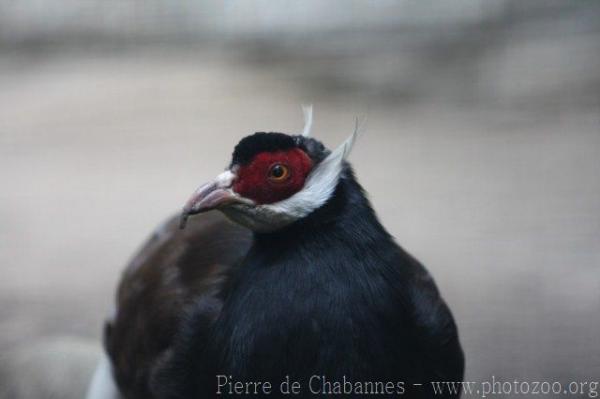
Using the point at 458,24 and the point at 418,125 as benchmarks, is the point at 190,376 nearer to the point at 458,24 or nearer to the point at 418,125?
the point at 418,125

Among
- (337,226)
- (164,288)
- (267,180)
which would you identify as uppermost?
(267,180)

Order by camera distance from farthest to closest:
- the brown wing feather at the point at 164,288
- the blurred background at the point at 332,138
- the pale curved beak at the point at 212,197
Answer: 1. the blurred background at the point at 332,138
2. the brown wing feather at the point at 164,288
3. the pale curved beak at the point at 212,197

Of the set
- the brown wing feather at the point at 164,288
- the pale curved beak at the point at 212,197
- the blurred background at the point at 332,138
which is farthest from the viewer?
the blurred background at the point at 332,138

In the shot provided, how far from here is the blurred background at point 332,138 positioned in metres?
3.58

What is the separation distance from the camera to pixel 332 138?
4906 mm

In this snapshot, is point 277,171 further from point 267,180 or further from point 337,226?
point 337,226

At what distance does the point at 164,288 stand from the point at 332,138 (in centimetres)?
251

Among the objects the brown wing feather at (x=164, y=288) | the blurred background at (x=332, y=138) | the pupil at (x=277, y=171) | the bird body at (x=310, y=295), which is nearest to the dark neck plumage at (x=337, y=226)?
the bird body at (x=310, y=295)

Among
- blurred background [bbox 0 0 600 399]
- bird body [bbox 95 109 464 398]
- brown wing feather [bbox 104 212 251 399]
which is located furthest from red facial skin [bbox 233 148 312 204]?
blurred background [bbox 0 0 600 399]

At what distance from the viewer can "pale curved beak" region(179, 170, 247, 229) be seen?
76.4 inches

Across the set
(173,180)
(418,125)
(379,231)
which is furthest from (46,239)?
(379,231)

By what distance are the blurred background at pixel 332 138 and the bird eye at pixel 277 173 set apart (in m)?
1.46

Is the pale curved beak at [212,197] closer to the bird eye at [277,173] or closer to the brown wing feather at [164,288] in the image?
the bird eye at [277,173]

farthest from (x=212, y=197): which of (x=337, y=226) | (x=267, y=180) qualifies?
(x=337, y=226)
